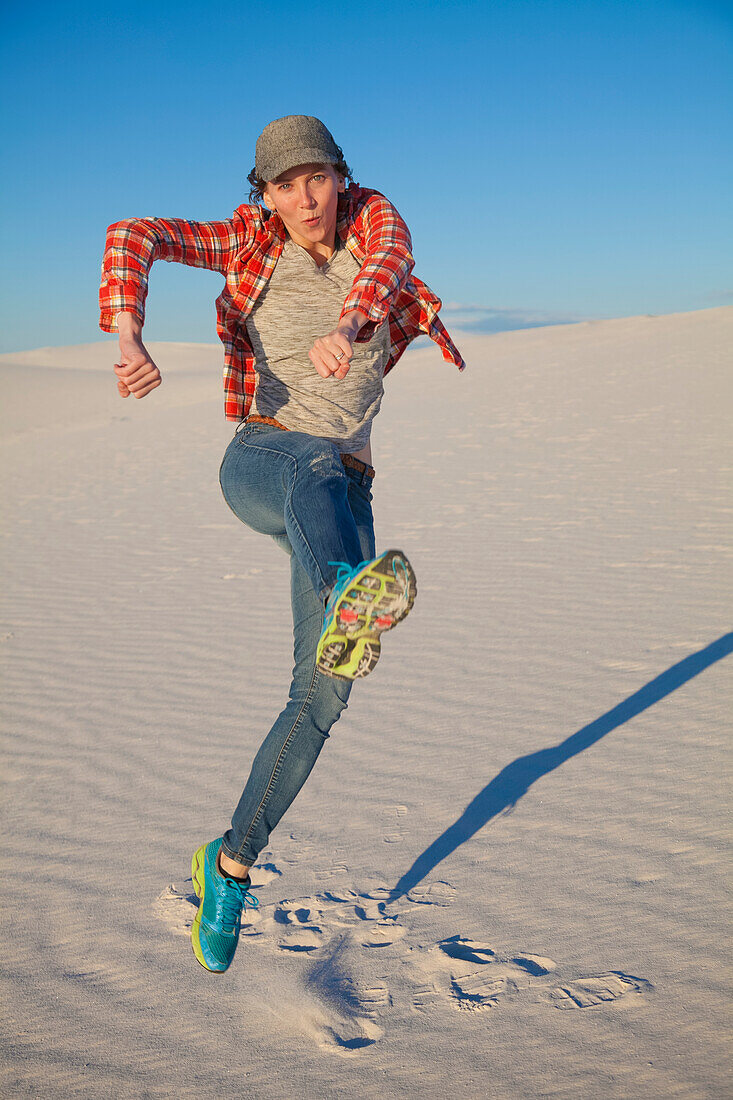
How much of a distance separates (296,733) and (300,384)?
106 cm

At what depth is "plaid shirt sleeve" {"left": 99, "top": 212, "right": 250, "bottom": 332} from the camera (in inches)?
100

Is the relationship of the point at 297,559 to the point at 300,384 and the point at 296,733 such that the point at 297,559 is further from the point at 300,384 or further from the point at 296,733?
the point at 300,384

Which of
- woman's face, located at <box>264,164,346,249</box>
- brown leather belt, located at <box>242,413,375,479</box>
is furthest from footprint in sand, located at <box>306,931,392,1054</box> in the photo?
woman's face, located at <box>264,164,346,249</box>

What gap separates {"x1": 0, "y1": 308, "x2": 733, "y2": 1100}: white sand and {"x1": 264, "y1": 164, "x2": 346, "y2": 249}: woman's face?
97.0 inches

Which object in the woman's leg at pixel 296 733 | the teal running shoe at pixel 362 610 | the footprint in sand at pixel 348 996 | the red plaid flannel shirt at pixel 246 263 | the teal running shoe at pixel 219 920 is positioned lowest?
the footprint in sand at pixel 348 996

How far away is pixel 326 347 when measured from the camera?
2223 millimetres

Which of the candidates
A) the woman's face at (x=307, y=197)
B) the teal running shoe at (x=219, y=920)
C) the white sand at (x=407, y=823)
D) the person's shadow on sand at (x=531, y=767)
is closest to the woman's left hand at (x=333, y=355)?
the woman's face at (x=307, y=197)

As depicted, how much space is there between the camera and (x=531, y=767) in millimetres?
4547

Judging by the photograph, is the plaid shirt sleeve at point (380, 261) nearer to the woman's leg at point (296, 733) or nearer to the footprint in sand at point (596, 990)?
the woman's leg at point (296, 733)

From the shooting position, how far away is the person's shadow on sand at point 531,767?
379 cm

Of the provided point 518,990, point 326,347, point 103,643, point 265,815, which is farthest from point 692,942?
point 103,643

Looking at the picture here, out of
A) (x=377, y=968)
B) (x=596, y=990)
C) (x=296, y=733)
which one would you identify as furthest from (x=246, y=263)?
(x=596, y=990)

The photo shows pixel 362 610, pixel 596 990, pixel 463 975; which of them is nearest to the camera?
pixel 362 610

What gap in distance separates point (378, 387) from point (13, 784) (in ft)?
10.6
